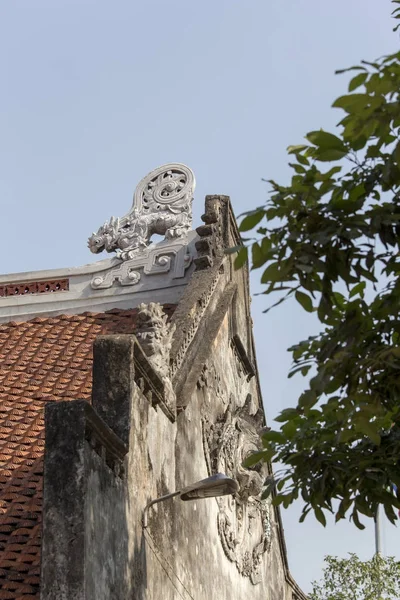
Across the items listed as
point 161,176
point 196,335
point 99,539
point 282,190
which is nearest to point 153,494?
point 99,539

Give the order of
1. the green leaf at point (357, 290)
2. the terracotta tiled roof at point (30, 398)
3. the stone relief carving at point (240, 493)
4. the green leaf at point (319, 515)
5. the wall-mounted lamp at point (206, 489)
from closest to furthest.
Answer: the green leaf at point (357, 290) → the green leaf at point (319, 515) → the terracotta tiled roof at point (30, 398) → the wall-mounted lamp at point (206, 489) → the stone relief carving at point (240, 493)

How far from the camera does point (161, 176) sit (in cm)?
1847

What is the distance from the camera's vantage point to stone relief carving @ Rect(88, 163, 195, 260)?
17766mm

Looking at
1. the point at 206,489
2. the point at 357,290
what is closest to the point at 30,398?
the point at 206,489

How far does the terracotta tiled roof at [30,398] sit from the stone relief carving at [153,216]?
101 centimetres

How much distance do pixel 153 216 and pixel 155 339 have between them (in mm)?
4588

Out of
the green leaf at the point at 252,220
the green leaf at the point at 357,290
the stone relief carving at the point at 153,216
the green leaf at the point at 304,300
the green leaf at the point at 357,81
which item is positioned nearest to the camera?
the green leaf at the point at 357,81

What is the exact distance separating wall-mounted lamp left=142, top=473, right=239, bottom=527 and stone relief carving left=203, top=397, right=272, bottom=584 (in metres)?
2.51

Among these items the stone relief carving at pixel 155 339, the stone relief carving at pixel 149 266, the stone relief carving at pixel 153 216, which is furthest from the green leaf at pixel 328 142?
the stone relief carving at pixel 153 216

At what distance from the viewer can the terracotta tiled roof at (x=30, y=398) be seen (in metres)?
11.6

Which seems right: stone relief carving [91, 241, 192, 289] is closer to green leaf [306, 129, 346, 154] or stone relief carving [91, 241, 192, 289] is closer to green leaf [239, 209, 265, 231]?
green leaf [239, 209, 265, 231]

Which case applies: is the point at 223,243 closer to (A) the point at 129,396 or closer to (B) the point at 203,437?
(B) the point at 203,437

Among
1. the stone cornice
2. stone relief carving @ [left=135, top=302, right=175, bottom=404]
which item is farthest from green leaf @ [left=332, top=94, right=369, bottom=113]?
the stone cornice

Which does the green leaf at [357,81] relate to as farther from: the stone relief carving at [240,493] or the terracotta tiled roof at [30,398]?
the stone relief carving at [240,493]
